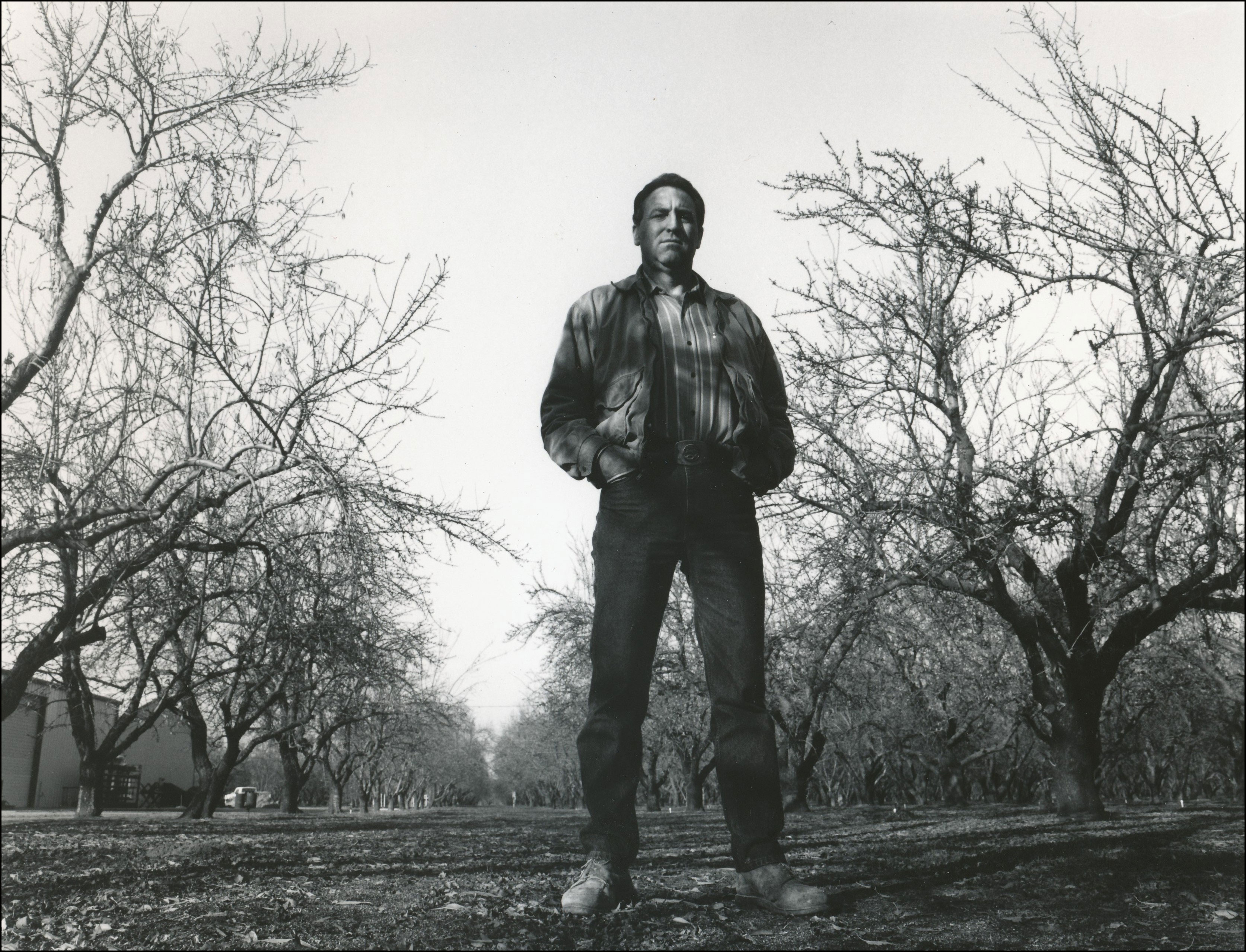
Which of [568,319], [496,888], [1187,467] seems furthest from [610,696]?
[1187,467]

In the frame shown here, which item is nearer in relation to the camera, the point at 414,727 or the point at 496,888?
the point at 496,888

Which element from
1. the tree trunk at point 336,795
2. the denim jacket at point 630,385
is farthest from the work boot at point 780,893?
the tree trunk at point 336,795

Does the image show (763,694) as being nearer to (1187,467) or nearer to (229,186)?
(1187,467)

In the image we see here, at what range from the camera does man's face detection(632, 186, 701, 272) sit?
2.89m

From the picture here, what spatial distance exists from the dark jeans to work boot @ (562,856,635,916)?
41mm

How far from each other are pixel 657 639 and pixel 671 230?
51.2 inches

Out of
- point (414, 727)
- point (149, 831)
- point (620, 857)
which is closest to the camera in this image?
point (620, 857)

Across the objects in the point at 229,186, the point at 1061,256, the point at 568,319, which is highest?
the point at 229,186

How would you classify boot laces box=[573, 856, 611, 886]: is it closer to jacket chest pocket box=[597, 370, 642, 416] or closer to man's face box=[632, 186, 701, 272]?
jacket chest pocket box=[597, 370, 642, 416]

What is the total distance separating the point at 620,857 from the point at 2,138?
26.5 ft

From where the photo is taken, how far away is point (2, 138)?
7.45m

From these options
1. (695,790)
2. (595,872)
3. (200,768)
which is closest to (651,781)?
(695,790)

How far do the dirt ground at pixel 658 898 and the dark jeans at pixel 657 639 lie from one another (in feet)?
0.83

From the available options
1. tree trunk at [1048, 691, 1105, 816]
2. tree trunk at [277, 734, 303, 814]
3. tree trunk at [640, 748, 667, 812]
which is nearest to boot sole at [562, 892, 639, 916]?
tree trunk at [1048, 691, 1105, 816]
